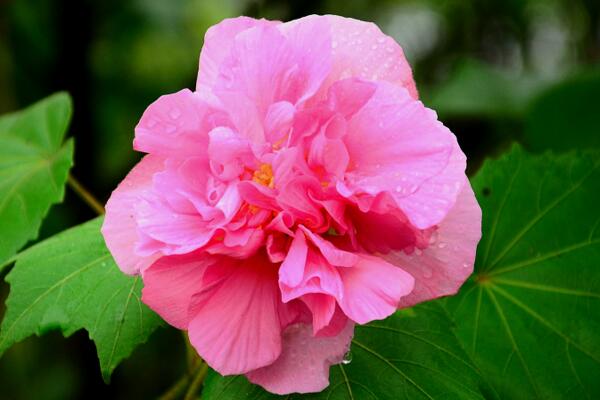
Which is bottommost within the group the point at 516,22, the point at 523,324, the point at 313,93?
the point at 516,22

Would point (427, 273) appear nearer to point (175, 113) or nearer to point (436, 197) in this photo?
point (436, 197)

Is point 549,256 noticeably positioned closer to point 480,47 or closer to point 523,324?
point 523,324

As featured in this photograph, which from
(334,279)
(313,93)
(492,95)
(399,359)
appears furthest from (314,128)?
(492,95)

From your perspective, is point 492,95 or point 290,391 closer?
point 290,391

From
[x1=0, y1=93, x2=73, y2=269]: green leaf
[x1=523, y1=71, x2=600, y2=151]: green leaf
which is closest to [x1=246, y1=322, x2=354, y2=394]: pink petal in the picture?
[x1=0, y1=93, x2=73, y2=269]: green leaf

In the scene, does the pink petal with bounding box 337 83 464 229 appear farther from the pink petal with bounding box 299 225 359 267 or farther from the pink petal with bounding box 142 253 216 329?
the pink petal with bounding box 142 253 216 329

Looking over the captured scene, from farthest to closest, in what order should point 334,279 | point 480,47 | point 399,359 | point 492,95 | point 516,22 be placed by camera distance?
1. point 480,47
2. point 516,22
3. point 492,95
4. point 399,359
5. point 334,279

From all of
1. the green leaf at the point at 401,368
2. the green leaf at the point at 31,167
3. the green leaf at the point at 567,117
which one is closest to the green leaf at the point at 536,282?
the green leaf at the point at 401,368
